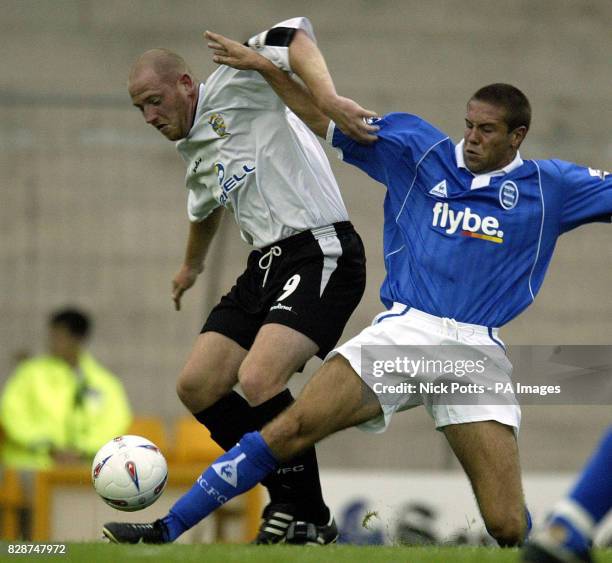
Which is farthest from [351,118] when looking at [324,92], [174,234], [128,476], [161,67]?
[174,234]

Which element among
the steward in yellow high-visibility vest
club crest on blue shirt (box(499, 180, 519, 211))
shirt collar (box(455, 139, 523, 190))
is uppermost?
shirt collar (box(455, 139, 523, 190))

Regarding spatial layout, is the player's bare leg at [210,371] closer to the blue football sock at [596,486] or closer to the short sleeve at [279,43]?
the short sleeve at [279,43]

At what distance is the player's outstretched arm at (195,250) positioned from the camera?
6898mm

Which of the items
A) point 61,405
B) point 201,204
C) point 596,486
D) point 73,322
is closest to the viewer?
point 596,486

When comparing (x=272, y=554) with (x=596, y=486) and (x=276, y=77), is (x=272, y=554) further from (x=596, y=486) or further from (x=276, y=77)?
(x=276, y=77)

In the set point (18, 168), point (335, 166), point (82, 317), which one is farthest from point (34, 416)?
point (335, 166)

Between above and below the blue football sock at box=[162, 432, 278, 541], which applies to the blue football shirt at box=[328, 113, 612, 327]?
above

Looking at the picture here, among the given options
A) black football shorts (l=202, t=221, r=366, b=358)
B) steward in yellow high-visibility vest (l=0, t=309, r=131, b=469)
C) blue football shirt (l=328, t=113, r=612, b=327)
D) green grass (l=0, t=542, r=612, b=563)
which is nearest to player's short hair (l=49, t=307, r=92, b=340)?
steward in yellow high-visibility vest (l=0, t=309, r=131, b=469)

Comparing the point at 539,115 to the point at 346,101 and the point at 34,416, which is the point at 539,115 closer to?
the point at 34,416

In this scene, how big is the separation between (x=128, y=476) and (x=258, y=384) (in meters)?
0.68

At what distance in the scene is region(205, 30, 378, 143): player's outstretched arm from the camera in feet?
19.1

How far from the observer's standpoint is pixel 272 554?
495 centimetres

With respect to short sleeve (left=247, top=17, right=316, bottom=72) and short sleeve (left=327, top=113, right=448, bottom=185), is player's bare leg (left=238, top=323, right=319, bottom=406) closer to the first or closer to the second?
short sleeve (left=327, top=113, right=448, bottom=185)

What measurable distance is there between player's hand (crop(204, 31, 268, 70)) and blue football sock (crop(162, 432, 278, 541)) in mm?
1649
